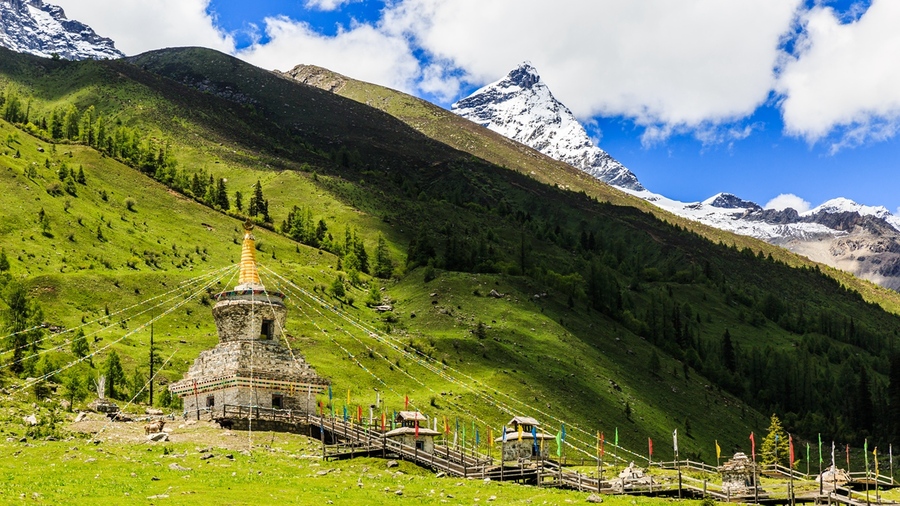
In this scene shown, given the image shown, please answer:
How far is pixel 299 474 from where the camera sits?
55.1 metres

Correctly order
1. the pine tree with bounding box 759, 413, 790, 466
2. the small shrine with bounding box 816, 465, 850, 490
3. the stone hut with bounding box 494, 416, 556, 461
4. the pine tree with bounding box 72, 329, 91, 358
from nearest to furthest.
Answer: the small shrine with bounding box 816, 465, 850, 490 → the stone hut with bounding box 494, 416, 556, 461 → the pine tree with bounding box 72, 329, 91, 358 → the pine tree with bounding box 759, 413, 790, 466

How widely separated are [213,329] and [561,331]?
193 feet

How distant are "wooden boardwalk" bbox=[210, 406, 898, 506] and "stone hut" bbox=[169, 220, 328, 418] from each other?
2.35m

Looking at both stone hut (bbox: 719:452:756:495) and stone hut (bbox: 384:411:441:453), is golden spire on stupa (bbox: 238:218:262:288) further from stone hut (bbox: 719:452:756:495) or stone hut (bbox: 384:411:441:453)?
stone hut (bbox: 719:452:756:495)

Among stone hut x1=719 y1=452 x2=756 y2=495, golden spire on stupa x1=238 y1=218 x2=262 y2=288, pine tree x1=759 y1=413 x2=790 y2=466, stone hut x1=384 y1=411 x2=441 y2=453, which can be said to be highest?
golden spire on stupa x1=238 y1=218 x2=262 y2=288

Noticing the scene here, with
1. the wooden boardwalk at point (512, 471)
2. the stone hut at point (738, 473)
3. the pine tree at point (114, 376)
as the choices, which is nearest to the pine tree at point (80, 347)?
the pine tree at point (114, 376)

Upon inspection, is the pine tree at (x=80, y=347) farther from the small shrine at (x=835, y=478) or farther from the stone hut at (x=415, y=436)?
the small shrine at (x=835, y=478)

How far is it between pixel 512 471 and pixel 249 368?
75.8ft

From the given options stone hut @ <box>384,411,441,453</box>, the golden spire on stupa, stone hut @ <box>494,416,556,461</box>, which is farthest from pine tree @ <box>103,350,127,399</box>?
stone hut @ <box>494,416,556,461</box>

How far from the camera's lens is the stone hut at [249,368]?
2987 inches

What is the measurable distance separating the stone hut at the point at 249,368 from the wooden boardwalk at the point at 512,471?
235cm

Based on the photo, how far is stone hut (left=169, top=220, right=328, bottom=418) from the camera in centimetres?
7588

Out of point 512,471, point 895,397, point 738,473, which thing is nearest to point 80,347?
point 512,471

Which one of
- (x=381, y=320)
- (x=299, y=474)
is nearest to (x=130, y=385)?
(x=299, y=474)
